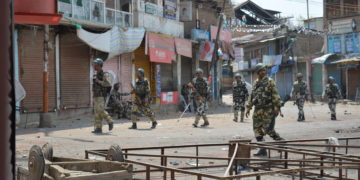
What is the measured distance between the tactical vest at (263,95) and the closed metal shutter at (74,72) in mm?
11408

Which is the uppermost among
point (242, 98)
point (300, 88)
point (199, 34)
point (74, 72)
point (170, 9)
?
point (170, 9)

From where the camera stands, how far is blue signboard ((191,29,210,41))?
27.0m

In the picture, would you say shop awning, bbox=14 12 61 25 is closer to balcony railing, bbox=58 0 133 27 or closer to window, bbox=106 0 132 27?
balcony railing, bbox=58 0 133 27

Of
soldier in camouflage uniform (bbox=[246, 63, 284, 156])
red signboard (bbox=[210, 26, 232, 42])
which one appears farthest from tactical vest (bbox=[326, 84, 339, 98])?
red signboard (bbox=[210, 26, 232, 42])

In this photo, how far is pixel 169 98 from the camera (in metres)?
24.5

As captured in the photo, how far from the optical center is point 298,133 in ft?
38.9

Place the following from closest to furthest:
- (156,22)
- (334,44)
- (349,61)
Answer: (156,22) < (349,61) < (334,44)

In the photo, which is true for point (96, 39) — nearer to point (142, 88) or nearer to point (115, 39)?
point (115, 39)

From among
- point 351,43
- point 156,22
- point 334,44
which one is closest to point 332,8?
point 334,44

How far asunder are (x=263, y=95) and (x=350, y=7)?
28.2m

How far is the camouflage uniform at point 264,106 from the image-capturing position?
26.7ft

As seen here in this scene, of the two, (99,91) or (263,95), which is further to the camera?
(99,91)

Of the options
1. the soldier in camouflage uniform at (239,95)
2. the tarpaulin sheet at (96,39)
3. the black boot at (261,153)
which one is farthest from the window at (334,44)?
the black boot at (261,153)

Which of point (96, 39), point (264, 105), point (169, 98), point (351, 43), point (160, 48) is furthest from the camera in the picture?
point (351, 43)
